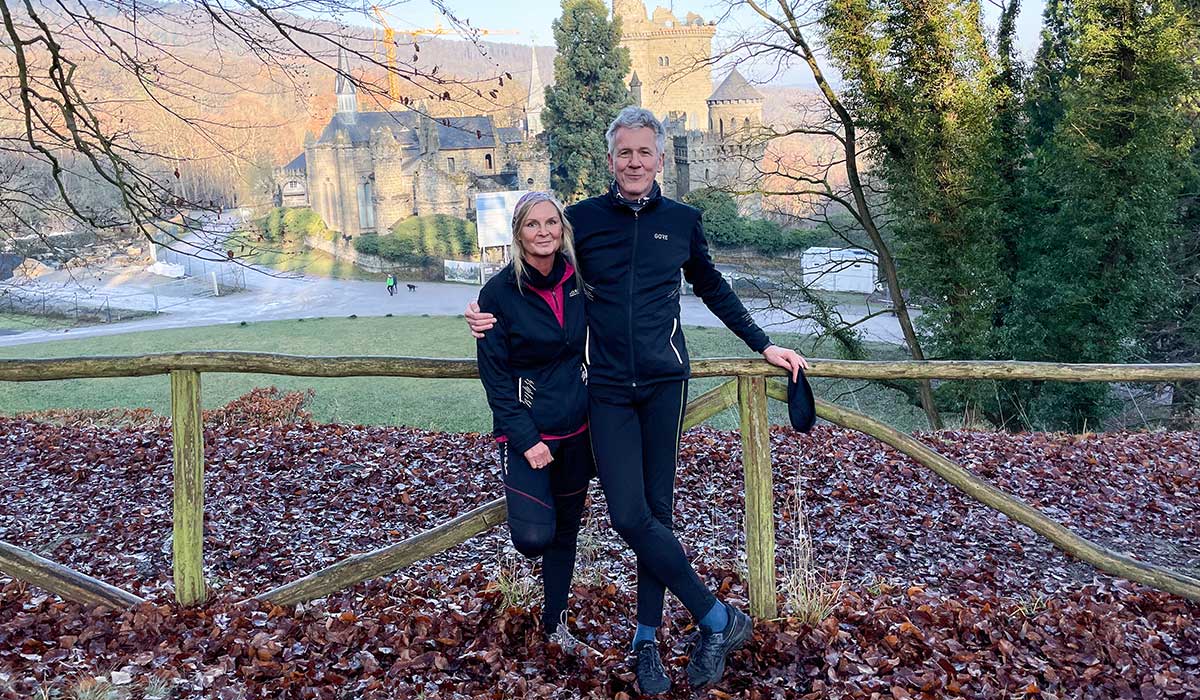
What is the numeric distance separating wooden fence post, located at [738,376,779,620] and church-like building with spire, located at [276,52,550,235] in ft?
142

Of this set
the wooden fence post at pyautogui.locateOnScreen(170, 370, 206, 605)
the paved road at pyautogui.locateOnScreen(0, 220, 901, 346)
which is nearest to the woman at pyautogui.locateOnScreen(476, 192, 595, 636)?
the wooden fence post at pyautogui.locateOnScreen(170, 370, 206, 605)

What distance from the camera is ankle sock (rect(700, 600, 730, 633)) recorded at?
10.8ft

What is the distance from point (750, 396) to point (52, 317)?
39.6 m

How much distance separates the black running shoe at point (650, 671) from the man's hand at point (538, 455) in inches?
33.0

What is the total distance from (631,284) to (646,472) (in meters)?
0.67

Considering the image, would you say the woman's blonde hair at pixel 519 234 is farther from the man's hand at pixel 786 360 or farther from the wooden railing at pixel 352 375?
the man's hand at pixel 786 360

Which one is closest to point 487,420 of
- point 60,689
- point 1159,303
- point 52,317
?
point 1159,303

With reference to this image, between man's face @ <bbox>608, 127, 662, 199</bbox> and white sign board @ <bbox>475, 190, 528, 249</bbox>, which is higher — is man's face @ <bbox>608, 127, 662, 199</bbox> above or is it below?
below

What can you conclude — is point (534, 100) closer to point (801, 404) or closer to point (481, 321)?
point (801, 404)

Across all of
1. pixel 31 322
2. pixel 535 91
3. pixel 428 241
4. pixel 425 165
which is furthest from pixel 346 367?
pixel 535 91

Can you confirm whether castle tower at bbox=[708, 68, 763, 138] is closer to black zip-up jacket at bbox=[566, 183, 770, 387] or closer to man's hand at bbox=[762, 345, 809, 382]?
man's hand at bbox=[762, 345, 809, 382]

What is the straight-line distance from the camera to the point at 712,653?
3.32 m

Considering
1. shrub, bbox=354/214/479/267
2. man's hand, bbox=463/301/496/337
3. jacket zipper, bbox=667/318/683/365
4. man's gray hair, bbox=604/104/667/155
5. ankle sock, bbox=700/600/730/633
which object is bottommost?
ankle sock, bbox=700/600/730/633

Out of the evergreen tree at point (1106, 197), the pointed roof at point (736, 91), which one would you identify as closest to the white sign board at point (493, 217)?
the pointed roof at point (736, 91)
